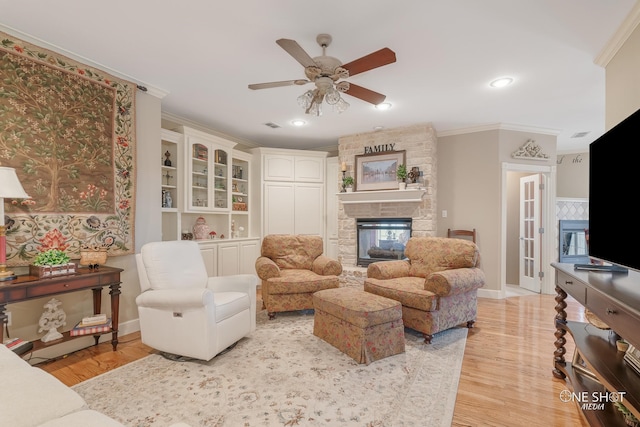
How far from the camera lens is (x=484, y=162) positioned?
177 inches

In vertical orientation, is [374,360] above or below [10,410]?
below

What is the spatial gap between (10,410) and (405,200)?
431cm

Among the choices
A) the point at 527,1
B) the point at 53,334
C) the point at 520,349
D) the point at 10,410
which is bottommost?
the point at 520,349

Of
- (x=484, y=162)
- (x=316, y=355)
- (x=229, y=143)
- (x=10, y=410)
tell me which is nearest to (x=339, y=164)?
(x=229, y=143)

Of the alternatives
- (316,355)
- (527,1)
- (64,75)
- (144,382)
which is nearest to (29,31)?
(64,75)

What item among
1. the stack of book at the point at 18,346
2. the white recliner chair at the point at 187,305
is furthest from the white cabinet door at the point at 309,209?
the stack of book at the point at 18,346

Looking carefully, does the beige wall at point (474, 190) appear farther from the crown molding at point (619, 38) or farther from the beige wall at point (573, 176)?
the beige wall at point (573, 176)

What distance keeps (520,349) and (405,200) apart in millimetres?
2358

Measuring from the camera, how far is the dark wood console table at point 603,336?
4.23ft

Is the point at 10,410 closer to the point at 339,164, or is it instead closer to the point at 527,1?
the point at 527,1

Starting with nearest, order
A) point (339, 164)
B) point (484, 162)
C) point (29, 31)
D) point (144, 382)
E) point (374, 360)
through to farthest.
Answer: point (144, 382) → point (29, 31) → point (374, 360) → point (484, 162) → point (339, 164)

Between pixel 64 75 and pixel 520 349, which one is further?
pixel 520 349

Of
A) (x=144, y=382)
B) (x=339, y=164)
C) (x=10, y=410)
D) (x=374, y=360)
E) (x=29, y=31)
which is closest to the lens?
(x=10, y=410)

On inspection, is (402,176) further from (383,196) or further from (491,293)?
(491,293)
